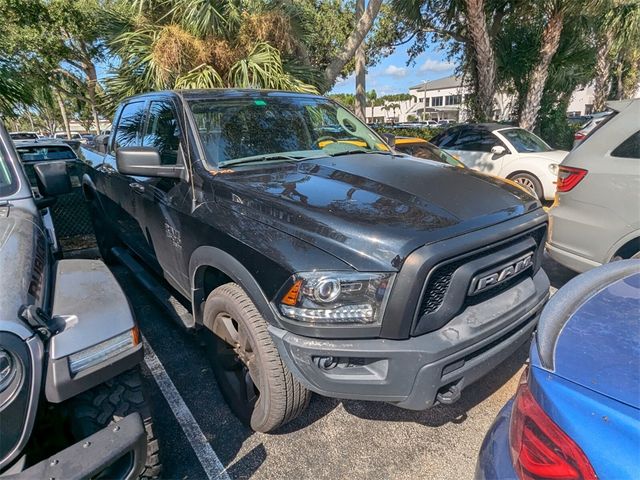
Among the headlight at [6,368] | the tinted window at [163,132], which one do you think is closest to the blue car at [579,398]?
the headlight at [6,368]

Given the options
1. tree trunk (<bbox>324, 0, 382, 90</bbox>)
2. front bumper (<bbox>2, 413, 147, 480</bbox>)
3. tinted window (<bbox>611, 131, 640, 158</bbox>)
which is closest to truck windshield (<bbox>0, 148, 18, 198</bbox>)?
front bumper (<bbox>2, 413, 147, 480</bbox>)

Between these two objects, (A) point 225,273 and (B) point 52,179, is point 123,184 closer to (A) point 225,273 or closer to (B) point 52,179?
(B) point 52,179

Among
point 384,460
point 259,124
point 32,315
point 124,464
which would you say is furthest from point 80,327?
point 259,124

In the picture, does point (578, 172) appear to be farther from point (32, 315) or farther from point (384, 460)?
point (32, 315)

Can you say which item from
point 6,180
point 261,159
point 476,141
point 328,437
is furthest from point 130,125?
point 476,141

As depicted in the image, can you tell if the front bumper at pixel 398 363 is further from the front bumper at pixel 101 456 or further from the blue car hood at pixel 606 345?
the front bumper at pixel 101 456

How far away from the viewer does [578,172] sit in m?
3.47

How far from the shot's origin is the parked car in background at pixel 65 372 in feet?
4.35

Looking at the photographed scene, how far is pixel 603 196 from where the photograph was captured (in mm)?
3295

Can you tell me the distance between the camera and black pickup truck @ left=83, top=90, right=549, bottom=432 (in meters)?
1.74

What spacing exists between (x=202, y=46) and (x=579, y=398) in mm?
8004

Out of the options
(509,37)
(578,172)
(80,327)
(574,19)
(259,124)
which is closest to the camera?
(80,327)

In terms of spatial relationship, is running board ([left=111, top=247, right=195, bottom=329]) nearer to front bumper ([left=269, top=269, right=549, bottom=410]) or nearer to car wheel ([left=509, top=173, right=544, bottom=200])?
front bumper ([left=269, top=269, right=549, bottom=410])

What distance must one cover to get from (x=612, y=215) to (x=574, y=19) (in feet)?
37.3
